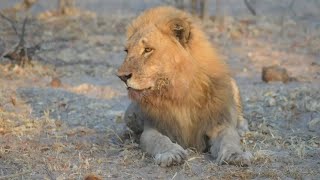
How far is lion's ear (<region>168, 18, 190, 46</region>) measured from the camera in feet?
12.6

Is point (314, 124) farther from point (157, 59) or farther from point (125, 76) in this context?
point (125, 76)

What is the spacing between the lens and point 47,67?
7.80m

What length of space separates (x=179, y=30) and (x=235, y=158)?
85cm

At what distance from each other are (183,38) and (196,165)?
78 centimetres

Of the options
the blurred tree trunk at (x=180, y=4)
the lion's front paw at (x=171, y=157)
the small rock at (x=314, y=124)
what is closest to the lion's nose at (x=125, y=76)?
the lion's front paw at (x=171, y=157)

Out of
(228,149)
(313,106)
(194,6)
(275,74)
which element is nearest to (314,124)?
(313,106)

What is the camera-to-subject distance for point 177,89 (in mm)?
3762

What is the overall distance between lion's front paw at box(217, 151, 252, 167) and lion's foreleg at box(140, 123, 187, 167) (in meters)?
0.22

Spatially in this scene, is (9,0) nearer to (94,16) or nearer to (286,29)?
(94,16)

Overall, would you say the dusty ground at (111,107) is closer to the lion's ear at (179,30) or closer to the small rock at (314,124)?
the small rock at (314,124)

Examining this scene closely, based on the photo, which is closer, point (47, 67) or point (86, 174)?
point (86, 174)

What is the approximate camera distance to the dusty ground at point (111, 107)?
3.58 m

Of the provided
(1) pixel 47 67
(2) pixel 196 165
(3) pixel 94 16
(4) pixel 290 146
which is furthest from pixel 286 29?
(2) pixel 196 165

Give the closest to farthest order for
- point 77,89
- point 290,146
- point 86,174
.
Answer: point 86,174, point 290,146, point 77,89
